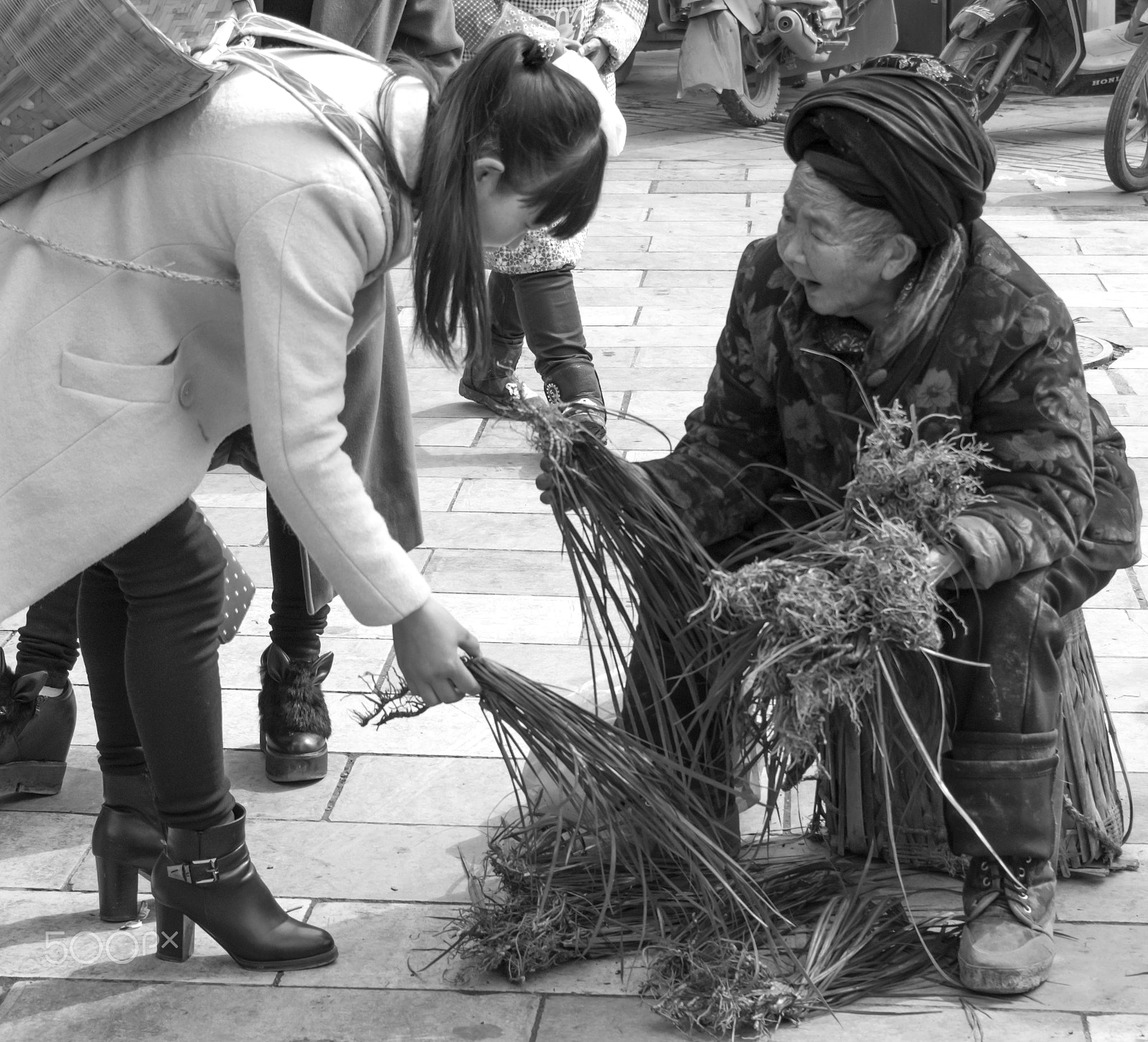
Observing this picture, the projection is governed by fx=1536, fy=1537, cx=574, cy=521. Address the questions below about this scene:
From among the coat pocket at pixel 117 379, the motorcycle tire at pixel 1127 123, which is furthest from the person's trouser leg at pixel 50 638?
the motorcycle tire at pixel 1127 123

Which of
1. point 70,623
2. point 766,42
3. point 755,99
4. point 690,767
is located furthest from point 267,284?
point 755,99

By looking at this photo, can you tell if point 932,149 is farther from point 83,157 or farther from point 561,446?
point 83,157

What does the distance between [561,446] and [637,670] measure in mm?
374

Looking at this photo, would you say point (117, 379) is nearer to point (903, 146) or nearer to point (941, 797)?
point (903, 146)

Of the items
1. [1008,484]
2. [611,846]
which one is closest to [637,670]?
[611,846]

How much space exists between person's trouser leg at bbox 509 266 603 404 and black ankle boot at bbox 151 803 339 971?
6.90 feet

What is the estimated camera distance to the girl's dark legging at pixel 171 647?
1.89 metres

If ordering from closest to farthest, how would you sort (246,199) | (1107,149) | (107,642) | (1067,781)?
(246,199) → (107,642) → (1067,781) → (1107,149)

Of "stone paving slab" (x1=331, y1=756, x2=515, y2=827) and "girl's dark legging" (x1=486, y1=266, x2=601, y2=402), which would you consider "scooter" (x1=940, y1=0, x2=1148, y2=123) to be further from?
"stone paving slab" (x1=331, y1=756, x2=515, y2=827)

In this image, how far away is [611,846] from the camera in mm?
1986

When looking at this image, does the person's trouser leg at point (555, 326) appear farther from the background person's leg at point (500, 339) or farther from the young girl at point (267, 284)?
the young girl at point (267, 284)

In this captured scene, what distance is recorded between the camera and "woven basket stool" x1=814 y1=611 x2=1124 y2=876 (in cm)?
214

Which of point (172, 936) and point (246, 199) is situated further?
point (172, 936)

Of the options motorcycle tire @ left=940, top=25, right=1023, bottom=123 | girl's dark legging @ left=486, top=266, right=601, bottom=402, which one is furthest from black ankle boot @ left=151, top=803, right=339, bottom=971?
motorcycle tire @ left=940, top=25, right=1023, bottom=123
